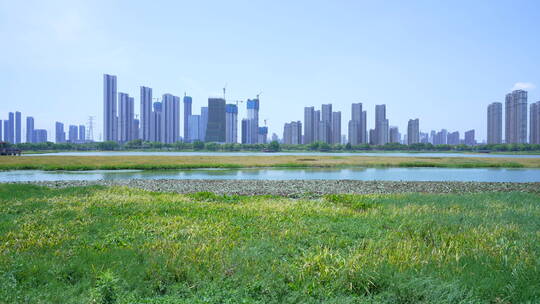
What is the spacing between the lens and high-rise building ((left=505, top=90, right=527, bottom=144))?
16275 centimetres

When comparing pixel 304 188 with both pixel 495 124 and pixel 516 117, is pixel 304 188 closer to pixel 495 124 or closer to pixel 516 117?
pixel 516 117

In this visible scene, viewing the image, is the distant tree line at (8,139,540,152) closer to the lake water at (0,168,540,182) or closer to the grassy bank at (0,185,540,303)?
the lake water at (0,168,540,182)

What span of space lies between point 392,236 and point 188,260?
5.35 m

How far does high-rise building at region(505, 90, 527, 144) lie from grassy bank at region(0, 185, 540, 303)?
189289mm

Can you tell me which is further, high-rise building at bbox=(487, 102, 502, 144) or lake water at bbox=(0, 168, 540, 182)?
high-rise building at bbox=(487, 102, 502, 144)

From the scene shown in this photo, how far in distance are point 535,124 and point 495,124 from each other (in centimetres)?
2385

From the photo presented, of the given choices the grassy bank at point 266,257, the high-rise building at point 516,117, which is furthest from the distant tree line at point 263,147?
the grassy bank at point 266,257

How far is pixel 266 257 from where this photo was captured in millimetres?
7289

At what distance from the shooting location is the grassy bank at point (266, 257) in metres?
5.65

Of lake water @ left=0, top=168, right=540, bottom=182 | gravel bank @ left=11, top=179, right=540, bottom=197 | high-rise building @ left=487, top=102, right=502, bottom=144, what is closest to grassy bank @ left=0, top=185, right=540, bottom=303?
gravel bank @ left=11, top=179, right=540, bottom=197

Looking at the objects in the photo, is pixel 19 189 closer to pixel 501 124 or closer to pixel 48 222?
pixel 48 222

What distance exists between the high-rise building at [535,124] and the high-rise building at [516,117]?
9.22 feet

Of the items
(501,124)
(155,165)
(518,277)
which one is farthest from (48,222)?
(501,124)

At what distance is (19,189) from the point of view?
18953 millimetres
